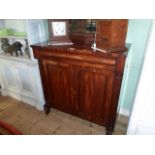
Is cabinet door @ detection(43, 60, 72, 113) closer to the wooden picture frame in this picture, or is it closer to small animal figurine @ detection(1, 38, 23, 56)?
the wooden picture frame

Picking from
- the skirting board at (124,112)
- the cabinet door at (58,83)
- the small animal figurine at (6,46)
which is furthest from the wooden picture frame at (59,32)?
the skirting board at (124,112)

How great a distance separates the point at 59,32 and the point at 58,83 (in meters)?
0.62

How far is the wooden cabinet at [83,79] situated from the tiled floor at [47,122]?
0.21 meters

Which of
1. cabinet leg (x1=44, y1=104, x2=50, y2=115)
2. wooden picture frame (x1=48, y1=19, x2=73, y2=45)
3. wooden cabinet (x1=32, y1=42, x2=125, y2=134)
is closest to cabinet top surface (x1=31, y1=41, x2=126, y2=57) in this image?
wooden cabinet (x1=32, y1=42, x2=125, y2=134)

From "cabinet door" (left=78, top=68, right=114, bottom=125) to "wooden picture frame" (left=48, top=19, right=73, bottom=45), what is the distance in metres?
0.46

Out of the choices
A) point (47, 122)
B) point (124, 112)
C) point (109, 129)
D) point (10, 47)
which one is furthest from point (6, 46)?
point (124, 112)

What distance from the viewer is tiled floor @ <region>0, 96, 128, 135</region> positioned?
1799mm

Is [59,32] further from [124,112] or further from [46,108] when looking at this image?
[124,112]

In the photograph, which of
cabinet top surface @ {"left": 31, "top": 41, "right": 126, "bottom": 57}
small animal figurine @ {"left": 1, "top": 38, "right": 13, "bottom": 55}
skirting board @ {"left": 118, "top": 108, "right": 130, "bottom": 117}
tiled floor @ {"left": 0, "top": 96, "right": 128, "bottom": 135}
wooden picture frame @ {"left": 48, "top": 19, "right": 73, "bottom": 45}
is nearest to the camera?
cabinet top surface @ {"left": 31, "top": 41, "right": 126, "bottom": 57}

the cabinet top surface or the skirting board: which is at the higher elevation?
the cabinet top surface
